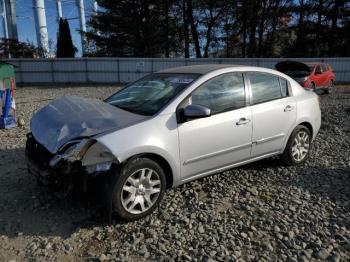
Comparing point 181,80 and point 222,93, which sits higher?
point 181,80

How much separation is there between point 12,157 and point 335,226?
4.85m

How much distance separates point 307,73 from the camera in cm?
1384

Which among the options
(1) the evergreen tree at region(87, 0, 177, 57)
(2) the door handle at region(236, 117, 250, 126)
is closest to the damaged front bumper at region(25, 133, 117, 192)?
(2) the door handle at region(236, 117, 250, 126)

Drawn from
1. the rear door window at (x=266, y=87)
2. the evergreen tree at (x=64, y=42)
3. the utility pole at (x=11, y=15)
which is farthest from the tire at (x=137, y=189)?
the evergreen tree at (x=64, y=42)

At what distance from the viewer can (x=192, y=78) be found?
13.5 feet

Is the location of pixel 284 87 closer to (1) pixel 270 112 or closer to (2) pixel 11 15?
(1) pixel 270 112

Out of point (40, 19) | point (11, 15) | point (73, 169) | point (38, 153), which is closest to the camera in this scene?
point (73, 169)

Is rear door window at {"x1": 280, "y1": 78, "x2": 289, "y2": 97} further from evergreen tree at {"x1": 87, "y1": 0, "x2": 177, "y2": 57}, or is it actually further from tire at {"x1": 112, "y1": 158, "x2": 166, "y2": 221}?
evergreen tree at {"x1": 87, "y1": 0, "x2": 177, "y2": 57}

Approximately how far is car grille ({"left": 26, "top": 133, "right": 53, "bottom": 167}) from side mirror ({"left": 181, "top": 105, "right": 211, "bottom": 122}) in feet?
4.97

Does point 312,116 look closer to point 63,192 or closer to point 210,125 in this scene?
point 210,125

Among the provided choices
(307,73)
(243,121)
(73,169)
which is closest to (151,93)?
(243,121)

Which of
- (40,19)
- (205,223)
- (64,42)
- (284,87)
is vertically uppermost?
(40,19)

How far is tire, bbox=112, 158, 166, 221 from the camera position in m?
3.34

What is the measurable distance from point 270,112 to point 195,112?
1.41m
